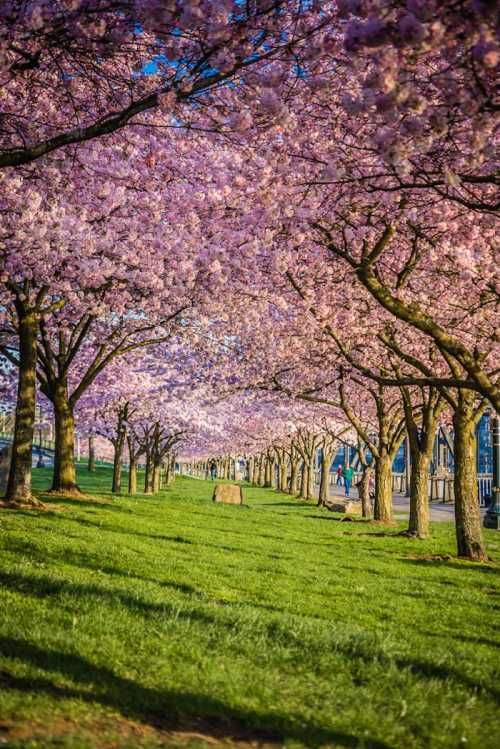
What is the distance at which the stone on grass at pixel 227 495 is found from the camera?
3394 cm

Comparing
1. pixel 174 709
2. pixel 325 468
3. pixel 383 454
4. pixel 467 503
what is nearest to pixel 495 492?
pixel 383 454

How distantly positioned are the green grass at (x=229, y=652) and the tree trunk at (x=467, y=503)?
3099 mm

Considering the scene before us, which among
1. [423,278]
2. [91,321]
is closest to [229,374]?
[91,321]

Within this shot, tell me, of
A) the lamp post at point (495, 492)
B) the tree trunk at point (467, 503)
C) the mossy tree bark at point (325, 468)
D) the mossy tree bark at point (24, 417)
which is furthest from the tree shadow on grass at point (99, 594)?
the mossy tree bark at point (325, 468)

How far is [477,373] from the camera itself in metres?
11.5

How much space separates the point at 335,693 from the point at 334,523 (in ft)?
67.0

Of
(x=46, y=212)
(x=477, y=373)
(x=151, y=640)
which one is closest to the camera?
(x=151, y=640)

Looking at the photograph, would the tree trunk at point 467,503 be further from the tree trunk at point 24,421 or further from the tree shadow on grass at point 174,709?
the tree shadow on grass at point 174,709

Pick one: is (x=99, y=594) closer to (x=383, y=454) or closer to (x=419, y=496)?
(x=419, y=496)

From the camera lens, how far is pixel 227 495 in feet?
112

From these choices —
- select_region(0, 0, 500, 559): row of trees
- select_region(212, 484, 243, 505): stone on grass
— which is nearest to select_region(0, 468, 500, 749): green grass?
select_region(0, 0, 500, 559): row of trees

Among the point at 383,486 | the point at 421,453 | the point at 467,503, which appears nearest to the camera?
the point at 467,503

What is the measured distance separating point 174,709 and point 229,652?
1375 mm

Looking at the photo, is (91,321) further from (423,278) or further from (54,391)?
(423,278)
